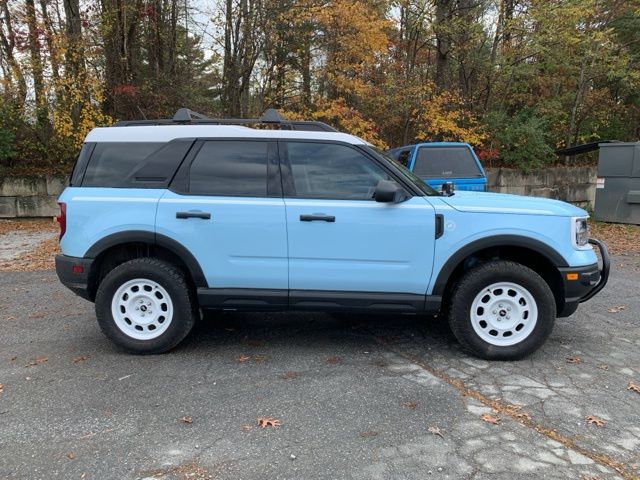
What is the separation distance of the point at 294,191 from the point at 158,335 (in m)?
1.72

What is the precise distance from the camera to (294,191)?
4.23 m

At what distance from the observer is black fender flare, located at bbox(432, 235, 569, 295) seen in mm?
4039

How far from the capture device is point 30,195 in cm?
1343

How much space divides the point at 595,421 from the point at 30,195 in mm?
14223

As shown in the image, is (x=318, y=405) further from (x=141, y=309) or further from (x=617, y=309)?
(x=617, y=309)

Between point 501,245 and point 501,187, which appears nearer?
point 501,245

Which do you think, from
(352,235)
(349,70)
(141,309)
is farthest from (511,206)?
(349,70)

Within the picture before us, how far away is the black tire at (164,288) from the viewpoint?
424cm

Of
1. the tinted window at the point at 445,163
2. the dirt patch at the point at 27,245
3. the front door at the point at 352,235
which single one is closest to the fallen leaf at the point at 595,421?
the front door at the point at 352,235

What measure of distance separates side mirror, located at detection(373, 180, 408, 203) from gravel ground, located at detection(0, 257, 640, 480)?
136 cm

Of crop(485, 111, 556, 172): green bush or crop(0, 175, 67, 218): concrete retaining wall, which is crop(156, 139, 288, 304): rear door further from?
crop(485, 111, 556, 172): green bush

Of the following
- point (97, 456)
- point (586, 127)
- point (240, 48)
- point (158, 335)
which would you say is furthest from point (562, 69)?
point (97, 456)

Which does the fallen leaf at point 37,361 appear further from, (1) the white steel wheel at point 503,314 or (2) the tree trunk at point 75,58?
(2) the tree trunk at point 75,58

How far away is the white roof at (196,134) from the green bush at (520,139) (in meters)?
11.6
